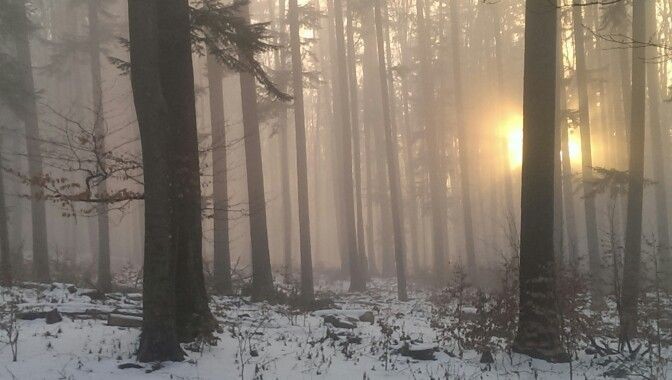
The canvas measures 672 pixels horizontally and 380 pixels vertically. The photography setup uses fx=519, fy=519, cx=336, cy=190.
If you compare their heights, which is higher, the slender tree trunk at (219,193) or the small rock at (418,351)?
the slender tree trunk at (219,193)

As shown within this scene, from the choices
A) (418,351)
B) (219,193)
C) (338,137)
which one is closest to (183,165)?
(418,351)

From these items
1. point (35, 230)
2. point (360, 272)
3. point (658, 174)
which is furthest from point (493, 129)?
point (35, 230)

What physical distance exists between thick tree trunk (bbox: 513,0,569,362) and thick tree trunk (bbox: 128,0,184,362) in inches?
200

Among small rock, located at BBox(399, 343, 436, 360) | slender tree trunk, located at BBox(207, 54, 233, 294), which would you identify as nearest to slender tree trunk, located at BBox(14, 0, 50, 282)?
slender tree trunk, located at BBox(207, 54, 233, 294)

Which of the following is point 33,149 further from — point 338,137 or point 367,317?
point 338,137

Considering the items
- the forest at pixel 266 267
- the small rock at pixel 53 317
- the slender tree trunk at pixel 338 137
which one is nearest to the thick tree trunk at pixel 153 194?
the forest at pixel 266 267

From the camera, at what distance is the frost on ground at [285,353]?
638 centimetres

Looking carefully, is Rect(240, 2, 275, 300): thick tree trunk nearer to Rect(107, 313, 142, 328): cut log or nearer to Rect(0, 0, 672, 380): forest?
Rect(0, 0, 672, 380): forest

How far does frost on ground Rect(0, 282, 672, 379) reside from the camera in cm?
638

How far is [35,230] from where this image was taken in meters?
18.4

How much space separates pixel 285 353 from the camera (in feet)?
25.3

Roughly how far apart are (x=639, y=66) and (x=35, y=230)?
19.1 metres

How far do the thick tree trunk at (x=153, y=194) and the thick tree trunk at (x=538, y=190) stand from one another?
5075 mm

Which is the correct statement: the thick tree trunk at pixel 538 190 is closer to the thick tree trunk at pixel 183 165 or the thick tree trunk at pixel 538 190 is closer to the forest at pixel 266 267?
the forest at pixel 266 267
